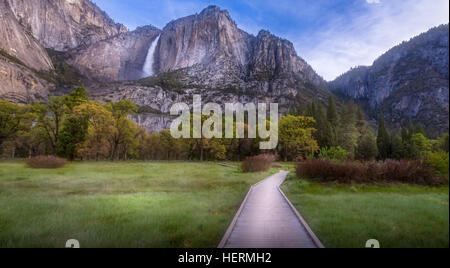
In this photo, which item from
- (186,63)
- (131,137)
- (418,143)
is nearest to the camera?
(131,137)

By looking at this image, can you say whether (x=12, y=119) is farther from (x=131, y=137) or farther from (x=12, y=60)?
(x=131, y=137)

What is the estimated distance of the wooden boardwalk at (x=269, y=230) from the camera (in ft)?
17.5

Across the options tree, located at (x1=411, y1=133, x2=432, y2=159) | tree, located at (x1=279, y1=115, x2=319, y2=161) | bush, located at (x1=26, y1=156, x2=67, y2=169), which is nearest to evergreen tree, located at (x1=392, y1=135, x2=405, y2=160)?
tree, located at (x1=411, y1=133, x2=432, y2=159)

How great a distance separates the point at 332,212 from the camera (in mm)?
8250

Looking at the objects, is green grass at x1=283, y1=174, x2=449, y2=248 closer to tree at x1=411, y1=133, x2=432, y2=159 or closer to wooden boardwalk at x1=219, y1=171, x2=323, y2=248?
wooden boardwalk at x1=219, y1=171, x2=323, y2=248

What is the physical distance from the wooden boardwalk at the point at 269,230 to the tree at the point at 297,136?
4257 centimetres

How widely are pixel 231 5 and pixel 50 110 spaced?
119 feet

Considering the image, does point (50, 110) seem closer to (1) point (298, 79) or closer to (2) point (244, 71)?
(2) point (244, 71)

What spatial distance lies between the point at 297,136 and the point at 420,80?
3407cm

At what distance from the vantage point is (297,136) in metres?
49.7

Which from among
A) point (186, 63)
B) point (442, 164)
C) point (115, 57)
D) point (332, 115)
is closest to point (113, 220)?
point (442, 164)

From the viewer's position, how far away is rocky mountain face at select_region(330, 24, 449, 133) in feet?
15.2

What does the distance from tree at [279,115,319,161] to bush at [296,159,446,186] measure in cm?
3141

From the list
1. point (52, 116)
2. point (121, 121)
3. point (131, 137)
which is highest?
point (52, 116)
